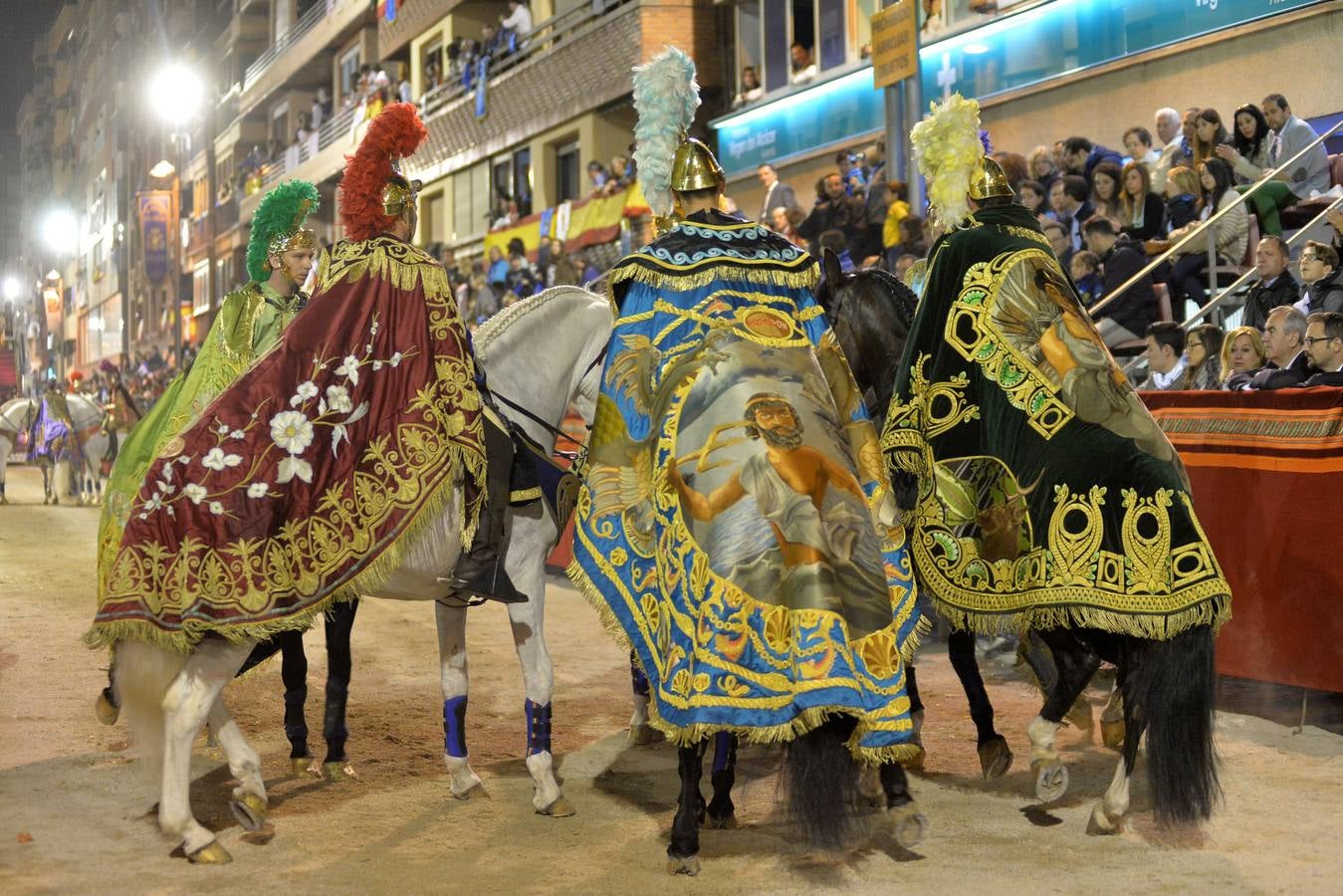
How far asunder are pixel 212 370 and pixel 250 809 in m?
2.27

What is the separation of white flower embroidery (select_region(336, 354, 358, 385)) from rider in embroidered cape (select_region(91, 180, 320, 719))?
42.1 inches

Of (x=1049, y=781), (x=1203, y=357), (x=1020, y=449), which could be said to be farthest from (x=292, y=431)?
(x=1203, y=357)

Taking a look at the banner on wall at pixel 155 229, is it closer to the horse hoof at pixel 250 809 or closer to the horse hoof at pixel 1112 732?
the horse hoof at pixel 250 809

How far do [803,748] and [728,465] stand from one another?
1025 mm

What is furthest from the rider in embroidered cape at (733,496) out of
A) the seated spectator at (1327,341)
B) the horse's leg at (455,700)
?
the seated spectator at (1327,341)

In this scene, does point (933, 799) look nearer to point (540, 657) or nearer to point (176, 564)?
point (540, 657)

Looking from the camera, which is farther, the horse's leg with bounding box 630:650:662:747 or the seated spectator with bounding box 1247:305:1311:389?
the seated spectator with bounding box 1247:305:1311:389

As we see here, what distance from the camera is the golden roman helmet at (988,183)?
21.1 ft

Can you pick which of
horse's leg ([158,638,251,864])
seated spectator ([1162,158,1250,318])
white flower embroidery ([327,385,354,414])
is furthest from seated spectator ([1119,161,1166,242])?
horse's leg ([158,638,251,864])

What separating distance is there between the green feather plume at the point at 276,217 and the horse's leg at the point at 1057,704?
408 centimetres

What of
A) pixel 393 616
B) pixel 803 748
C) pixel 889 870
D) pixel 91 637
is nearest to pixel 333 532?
pixel 91 637

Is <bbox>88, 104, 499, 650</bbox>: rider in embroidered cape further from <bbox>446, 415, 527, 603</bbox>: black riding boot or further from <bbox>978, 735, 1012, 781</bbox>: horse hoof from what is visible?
<bbox>978, 735, 1012, 781</bbox>: horse hoof

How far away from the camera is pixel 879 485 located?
5.74 meters

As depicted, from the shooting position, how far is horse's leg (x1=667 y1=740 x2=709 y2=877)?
17.0 feet
